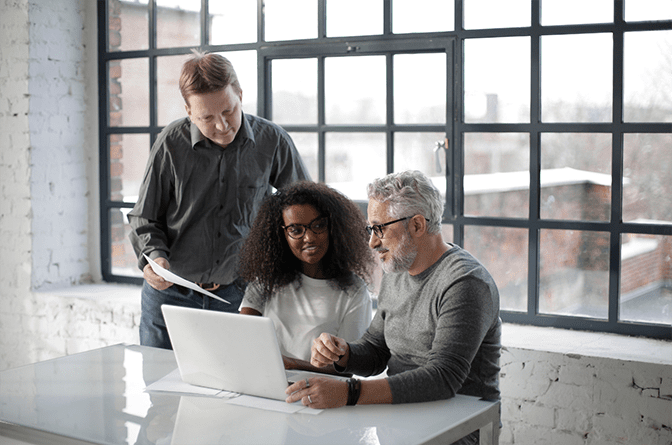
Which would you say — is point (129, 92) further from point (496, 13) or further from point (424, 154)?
point (496, 13)

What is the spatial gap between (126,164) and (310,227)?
212 centimetres

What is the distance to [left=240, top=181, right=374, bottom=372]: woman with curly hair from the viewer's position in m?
2.42

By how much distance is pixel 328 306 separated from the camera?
2.43 meters

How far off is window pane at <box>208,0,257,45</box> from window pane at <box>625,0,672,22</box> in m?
1.76

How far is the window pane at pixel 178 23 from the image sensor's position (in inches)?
152

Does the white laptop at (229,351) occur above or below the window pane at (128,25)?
below

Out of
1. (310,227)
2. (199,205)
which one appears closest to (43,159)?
(199,205)

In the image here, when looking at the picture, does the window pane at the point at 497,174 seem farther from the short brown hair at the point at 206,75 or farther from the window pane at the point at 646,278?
the short brown hair at the point at 206,75

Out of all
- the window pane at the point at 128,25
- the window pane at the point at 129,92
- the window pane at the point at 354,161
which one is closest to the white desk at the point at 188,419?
the window pane at the point at 354,161

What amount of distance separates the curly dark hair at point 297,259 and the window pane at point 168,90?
5.41 feet

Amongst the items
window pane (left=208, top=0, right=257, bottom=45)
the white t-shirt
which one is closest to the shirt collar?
the white t-shirt

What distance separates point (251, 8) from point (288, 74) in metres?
0.41

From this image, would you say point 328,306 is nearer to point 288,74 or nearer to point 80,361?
point 80,361

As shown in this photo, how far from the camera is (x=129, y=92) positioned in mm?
4145
